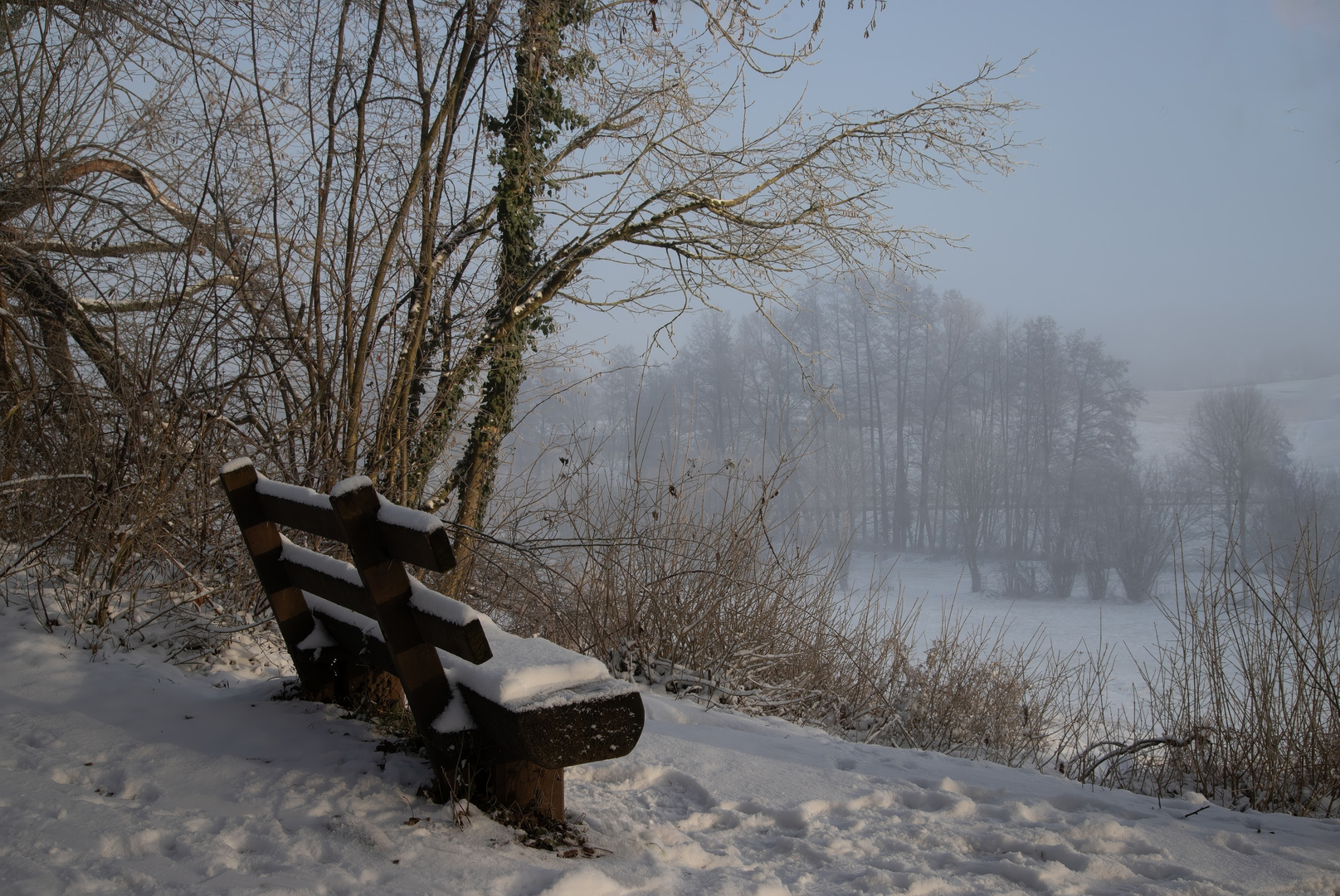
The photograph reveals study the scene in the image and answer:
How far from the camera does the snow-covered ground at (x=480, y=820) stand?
5.96 feet

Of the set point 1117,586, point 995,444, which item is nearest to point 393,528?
point 1117,586

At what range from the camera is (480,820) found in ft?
6.83

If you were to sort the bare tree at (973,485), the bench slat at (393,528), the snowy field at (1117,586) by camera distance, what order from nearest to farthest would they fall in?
the bench slat at (393,528)
the snowy field at (1117,586)
the bare tree at (973,485)

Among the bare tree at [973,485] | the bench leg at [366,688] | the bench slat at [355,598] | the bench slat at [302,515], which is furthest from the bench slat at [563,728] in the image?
the bare tree at [973,485]

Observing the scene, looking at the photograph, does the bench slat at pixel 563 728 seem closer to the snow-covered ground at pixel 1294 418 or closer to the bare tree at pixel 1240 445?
the bare tree at pixel 1240 445

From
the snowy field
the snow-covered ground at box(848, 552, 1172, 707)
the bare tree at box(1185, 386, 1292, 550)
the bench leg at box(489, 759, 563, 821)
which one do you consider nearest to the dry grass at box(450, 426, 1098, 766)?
the bench leg at box(489, 759, 563, 821)

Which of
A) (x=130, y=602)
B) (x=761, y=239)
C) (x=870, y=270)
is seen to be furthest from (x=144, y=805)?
(x=870, y=270)

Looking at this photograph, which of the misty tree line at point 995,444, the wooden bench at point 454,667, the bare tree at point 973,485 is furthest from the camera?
the bare tree at point 973,485

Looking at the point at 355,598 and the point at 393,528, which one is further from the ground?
the point at 393,528

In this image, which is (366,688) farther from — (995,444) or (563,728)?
(995,444)

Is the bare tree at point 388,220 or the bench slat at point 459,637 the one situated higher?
Answer: the bare tree at point 388,220

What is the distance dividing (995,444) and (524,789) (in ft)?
163

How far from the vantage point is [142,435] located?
11.9 ft

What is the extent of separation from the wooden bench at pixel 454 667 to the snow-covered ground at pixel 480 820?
175 mm
